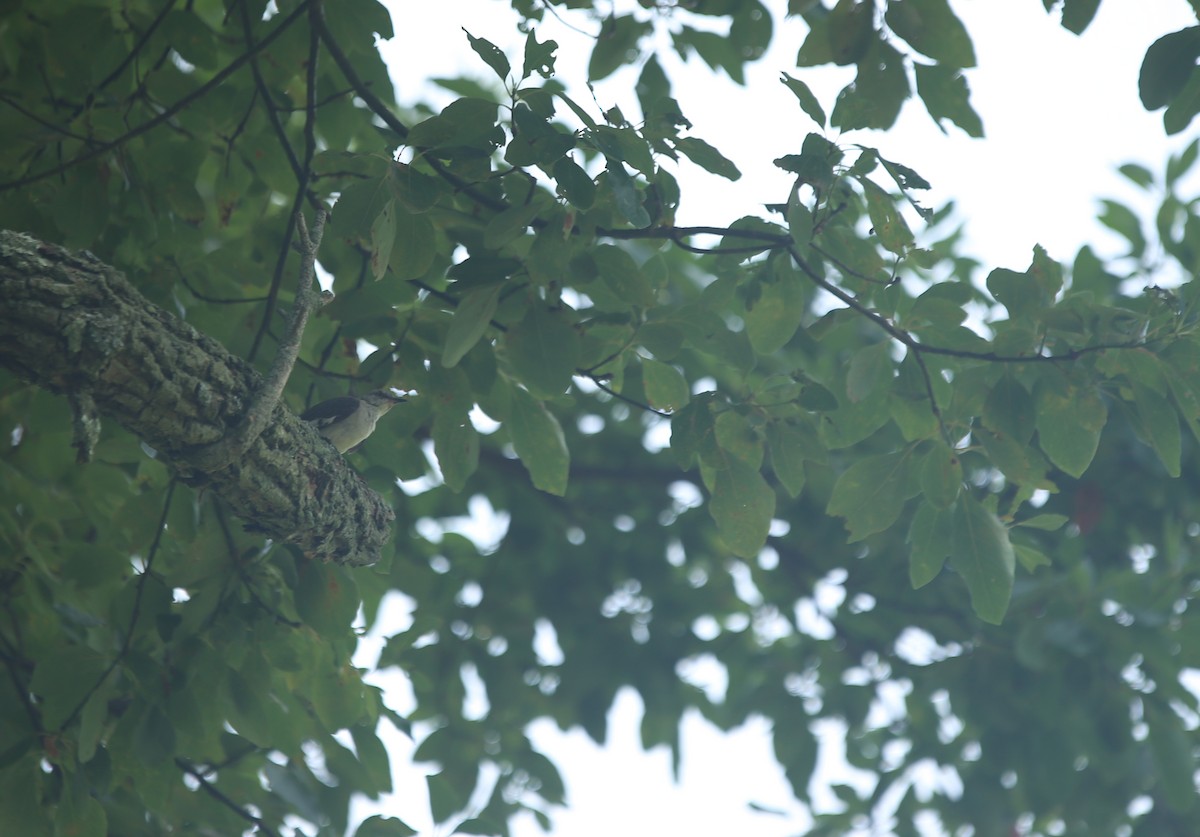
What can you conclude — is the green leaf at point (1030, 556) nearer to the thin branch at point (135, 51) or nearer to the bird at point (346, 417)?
the bird at point (346, 417)

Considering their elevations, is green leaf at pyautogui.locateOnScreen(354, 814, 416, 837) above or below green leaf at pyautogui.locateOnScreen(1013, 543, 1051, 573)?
below

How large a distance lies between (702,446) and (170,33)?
2446 mm

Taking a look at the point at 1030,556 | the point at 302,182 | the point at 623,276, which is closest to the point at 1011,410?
the point at 1030,556

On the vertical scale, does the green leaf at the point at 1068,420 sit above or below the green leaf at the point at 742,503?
above

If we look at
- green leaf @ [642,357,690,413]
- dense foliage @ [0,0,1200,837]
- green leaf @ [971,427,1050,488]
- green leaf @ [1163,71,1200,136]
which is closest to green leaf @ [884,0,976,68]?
dense foliage @ [0,0,1200,837]

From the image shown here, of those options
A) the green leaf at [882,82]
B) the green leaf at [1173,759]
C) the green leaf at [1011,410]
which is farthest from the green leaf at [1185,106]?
the green leaf at [1173,759]

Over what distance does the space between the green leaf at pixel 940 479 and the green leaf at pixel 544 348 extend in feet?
3.74

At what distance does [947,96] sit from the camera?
126 inches

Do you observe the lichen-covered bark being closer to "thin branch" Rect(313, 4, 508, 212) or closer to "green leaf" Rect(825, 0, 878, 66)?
"thin branch" Rect(313, 4, 508, 212)

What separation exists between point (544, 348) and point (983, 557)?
1486 mm

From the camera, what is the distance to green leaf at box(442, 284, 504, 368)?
2947mm

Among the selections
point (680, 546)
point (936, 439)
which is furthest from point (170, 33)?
point (680, 546)

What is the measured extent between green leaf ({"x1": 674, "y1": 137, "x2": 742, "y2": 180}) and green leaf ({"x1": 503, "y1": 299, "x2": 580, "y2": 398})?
0.61 metres

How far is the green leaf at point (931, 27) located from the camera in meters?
2.97
